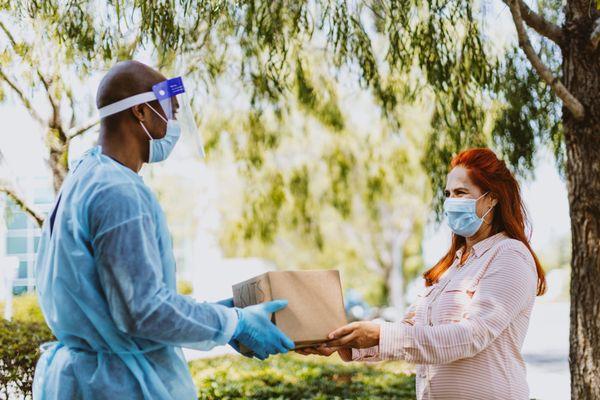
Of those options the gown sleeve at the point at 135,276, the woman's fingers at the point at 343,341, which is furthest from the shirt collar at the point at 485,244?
the gown sleeve at the point at 135,276

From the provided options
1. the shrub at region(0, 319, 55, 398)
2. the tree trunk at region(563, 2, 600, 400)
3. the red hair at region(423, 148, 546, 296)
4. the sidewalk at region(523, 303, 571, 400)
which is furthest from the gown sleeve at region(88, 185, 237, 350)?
the sidewalk at region(523, 303, 571, 400)

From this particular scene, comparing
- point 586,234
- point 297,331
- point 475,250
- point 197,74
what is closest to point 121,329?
point 297,331

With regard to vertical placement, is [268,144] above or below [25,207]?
above

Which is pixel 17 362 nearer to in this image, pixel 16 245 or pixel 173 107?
pixel 16 245

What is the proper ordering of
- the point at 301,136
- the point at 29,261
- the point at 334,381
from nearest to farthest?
the point at 29,261 → the point at 334,381 → the point at 301,136

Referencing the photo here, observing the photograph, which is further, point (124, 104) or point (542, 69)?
point (542, 69)

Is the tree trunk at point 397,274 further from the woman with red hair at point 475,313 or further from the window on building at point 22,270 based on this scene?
the woman with red hair at point 475,313

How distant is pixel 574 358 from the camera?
491 cm

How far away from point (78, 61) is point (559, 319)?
20959mm

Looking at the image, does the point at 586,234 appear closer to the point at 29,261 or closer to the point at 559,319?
the point at 29,261

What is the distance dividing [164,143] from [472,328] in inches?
48.3

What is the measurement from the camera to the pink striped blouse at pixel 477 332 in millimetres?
2725

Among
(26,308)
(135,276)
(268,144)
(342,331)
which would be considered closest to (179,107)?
(135,276)

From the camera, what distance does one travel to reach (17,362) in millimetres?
5516
